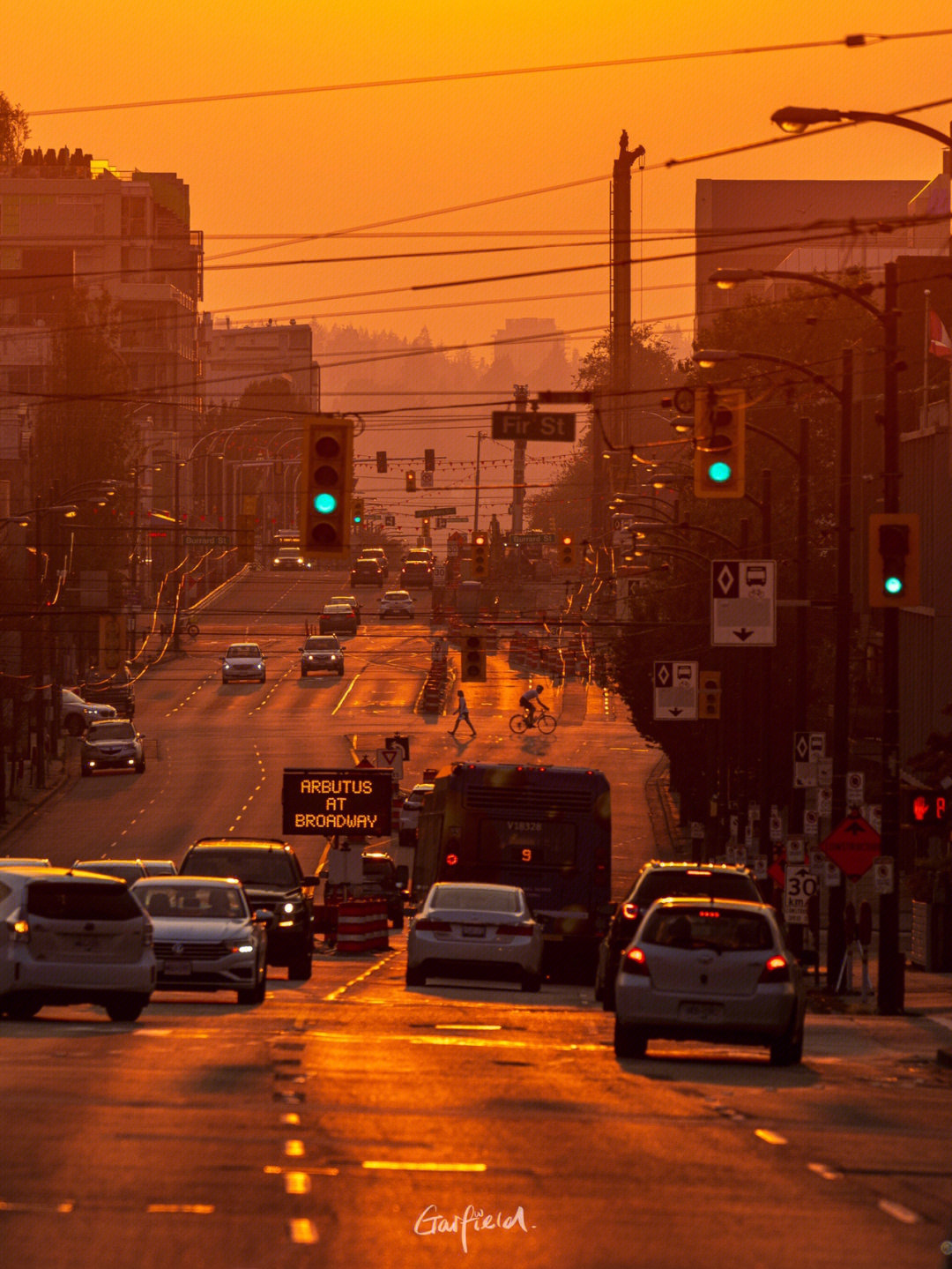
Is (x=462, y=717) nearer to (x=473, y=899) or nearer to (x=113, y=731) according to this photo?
(x=113, y=731)

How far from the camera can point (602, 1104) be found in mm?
16172

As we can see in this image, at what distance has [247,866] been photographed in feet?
105

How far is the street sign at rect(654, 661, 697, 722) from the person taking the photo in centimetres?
5309

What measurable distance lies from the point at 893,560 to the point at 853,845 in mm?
5198

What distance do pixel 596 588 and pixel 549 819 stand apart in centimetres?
8827

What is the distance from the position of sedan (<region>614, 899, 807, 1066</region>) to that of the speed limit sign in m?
14.3

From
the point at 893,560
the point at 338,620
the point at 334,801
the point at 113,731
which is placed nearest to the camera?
the point at 893,560

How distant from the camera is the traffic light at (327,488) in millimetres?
24562

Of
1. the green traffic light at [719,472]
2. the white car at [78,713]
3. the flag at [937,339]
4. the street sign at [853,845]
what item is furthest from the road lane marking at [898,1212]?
the white car at [78,713]

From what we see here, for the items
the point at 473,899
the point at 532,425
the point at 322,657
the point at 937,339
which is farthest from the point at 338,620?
the point at 473,899

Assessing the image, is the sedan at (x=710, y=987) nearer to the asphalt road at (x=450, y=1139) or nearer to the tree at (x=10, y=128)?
the asphalt road at (x=450, y=1139)

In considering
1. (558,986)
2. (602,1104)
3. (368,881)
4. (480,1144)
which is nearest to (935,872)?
(558,986)

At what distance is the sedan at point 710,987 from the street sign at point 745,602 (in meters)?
17.2

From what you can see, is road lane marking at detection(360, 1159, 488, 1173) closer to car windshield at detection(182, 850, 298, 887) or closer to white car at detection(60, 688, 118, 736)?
car windshield at detection(182, 850, 298, 887)
